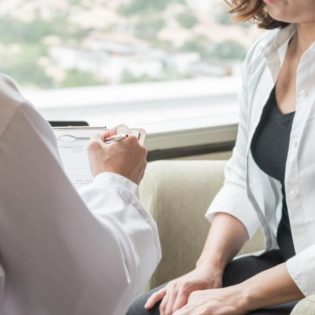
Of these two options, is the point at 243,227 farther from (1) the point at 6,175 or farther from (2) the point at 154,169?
(1) the point at 6,175

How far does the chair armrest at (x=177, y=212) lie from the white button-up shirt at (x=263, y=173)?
3.4 inches

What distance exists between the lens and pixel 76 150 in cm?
129

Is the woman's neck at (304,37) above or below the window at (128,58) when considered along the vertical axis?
above

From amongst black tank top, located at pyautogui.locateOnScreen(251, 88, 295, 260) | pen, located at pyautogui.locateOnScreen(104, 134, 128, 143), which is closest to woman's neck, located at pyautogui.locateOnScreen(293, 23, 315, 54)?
black tank top, located at pyautogui.locateOnScreen(251, 88, 295, 260)

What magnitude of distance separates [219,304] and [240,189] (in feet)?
1.23

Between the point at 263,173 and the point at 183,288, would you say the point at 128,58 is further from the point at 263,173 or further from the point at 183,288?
the point at 183,288

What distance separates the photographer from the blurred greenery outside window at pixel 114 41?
2.07m

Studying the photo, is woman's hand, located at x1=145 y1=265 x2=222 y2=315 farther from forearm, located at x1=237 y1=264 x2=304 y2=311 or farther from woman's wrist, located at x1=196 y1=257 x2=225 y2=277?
forearm, located at x1=237 y1=264 x2=304 y2=311

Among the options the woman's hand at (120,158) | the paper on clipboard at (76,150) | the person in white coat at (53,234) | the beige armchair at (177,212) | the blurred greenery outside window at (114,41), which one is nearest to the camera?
the person in white coat at (53,234)

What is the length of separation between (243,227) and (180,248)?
0.17 meters

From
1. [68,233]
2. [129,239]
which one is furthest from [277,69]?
[68,233]

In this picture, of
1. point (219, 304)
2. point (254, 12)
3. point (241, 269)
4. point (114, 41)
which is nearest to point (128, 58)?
point (114, 41)

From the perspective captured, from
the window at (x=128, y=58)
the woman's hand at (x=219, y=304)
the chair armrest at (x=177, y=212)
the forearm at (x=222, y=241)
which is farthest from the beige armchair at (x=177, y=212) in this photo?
the window at (x=128, y=58)

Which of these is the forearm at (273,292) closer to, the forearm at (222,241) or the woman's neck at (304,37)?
the forearm at (222,241)
